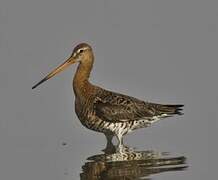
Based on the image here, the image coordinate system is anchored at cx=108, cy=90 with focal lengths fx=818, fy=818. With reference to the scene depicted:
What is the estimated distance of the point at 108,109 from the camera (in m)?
14.5

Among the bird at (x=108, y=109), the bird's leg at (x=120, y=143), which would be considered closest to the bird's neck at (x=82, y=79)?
the bird at (x=108, y=109)

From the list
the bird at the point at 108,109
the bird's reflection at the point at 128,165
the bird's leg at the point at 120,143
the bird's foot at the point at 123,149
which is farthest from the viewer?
the bird at the point at 108,109

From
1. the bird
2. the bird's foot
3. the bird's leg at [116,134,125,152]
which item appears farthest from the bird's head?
the bird's foot

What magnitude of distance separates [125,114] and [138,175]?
2426mm

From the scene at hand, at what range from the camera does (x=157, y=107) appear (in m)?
14.9

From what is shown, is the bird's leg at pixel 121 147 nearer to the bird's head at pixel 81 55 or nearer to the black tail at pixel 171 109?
the black tail at pixel 171 109

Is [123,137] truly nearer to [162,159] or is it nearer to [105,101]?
[105,101]

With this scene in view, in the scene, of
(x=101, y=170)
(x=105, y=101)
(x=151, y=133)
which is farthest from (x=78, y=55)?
(x=101, y=170)

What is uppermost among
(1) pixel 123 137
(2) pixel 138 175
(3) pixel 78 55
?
(3) pixel 78 55

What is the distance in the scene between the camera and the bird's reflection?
Result: 40.8ft

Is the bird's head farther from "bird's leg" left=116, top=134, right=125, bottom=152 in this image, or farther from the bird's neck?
"bird's leg" left=116, top=134, right=125, bottom=152

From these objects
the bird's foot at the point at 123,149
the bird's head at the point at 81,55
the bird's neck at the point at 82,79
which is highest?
the bird's head at the point at 81,55

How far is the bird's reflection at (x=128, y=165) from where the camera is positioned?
12.4 m

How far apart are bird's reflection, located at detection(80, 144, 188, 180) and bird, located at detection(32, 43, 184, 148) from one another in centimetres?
59
